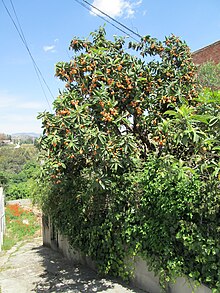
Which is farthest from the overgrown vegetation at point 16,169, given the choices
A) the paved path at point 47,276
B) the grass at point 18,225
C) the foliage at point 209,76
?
the foliage at point 209,76

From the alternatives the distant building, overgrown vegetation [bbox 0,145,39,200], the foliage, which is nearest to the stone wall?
the foliage

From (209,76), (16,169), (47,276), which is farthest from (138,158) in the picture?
(16,169)

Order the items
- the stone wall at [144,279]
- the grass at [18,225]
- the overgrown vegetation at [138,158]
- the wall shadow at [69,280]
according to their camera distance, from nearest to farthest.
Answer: the overgrown vegetation at [138,158]
the stone wall at [144,279]
the wall shadow at [69,280]
the grass at [18,225]

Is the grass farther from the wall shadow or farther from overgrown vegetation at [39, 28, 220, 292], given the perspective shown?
overgrown vegetation at [39, 28, 220, 292]

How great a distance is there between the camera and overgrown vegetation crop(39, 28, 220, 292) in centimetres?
401

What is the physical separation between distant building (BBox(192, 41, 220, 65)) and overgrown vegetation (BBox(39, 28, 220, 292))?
21.8ft

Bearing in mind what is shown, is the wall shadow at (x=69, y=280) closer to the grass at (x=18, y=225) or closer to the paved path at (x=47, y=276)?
the paved path at (x=47, y=276)

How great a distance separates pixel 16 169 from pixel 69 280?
3702cm

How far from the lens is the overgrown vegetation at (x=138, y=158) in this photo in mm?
4012

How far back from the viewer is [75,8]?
25.6 ft

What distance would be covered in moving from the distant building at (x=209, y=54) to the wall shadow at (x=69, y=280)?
31.7 feet

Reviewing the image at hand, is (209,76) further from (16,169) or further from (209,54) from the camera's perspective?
(16,169)

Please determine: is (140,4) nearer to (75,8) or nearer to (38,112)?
(75,8)

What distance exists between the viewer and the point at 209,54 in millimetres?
12383
